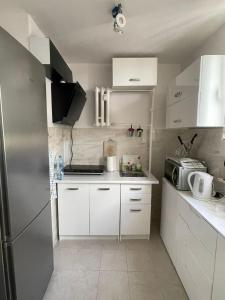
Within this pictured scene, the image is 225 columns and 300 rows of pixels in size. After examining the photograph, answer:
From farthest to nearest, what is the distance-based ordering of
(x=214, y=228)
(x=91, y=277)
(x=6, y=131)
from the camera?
(x=91, y=277) → (x=214, y=228) → (x=6, y=131)

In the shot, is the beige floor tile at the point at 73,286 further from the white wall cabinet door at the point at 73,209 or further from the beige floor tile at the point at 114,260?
the white wall cabinet door at the point at 73,209

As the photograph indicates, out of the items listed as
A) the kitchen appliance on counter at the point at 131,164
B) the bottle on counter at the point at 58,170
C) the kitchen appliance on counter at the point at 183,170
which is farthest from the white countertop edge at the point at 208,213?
the bottle on counter at the point at 58,170

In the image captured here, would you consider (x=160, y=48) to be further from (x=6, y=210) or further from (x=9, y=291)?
(x=9, y=291)

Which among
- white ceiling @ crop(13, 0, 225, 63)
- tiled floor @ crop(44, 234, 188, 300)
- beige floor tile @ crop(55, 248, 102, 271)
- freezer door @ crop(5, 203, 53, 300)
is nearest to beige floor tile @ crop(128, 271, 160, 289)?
tiled floor @ crop(44, 234, 188, 300)

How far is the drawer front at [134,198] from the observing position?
2.11 meters

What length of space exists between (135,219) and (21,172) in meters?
1.57

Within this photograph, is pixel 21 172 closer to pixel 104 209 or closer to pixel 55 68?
pixel 55 68

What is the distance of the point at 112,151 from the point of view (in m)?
2.64

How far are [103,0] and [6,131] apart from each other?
1198 millimetres

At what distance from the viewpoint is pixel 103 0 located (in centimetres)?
130

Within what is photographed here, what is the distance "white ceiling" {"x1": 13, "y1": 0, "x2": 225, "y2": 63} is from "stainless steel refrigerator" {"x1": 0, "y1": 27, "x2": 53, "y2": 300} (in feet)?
1.94

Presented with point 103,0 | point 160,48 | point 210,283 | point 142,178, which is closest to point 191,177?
point 142,178

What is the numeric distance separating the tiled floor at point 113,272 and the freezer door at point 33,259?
252 millimetres

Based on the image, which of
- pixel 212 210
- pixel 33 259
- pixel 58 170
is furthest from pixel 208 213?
pixel 58 170
